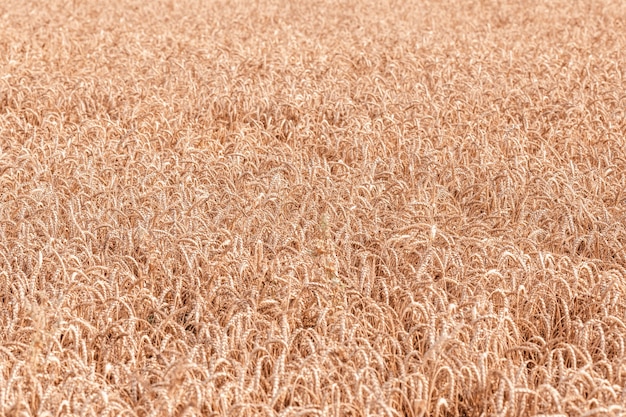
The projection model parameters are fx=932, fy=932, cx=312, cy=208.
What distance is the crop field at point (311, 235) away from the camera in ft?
10.9

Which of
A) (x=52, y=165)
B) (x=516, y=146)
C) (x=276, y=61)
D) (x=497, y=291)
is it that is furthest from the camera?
(x=276, y=61)

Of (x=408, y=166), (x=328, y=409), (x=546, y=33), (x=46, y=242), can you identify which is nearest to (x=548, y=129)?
(x=408, y=166)

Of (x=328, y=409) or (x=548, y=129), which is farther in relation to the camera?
(x=548, y=129)

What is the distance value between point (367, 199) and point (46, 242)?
179 centimetres

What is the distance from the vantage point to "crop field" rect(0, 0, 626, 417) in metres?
3.34

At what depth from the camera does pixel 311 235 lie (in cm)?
483

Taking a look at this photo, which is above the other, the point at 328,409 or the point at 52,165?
the point at 328,409

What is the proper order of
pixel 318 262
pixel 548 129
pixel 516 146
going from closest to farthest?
pixel 318 262 → pixel 516 146 → pixel 548 129

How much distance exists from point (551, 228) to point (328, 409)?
2256 millimetres

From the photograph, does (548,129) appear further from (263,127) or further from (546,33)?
(546,33)

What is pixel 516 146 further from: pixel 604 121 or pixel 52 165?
pixel 52 165

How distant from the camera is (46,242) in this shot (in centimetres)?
465

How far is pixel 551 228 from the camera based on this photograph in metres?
4.95

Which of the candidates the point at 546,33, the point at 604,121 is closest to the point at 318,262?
the point at 604,121
